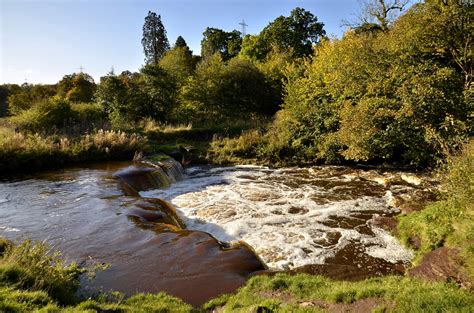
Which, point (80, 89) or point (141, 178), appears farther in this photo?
point (80, 89)

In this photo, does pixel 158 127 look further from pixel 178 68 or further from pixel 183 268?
pixel 183 268

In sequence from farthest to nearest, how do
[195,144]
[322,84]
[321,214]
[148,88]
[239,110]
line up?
[239,110] < [148,88] < [195,144] < [322,84] < [321,214]

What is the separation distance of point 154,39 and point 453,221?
173 ft

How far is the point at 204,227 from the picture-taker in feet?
31.4

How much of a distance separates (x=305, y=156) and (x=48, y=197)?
41.2 feet

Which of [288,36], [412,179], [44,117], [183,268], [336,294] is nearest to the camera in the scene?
[336,294]

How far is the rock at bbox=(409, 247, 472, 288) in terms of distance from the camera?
563cm

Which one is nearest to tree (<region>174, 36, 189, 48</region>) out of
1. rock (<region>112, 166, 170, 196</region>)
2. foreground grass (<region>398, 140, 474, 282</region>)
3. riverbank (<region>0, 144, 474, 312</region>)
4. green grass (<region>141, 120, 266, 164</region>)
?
green grass (<region>141, 120, 266, 164</region>)

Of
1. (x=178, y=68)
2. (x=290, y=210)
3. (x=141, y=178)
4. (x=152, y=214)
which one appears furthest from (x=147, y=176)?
(x=178, y=68)

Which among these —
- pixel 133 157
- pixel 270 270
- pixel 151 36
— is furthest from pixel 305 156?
pixel 151 36

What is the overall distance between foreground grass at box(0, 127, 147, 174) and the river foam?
390cm

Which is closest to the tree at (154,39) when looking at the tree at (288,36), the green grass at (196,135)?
the tree at (288,36)

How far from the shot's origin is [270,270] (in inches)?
257

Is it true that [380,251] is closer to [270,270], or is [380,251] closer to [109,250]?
[270,270]
